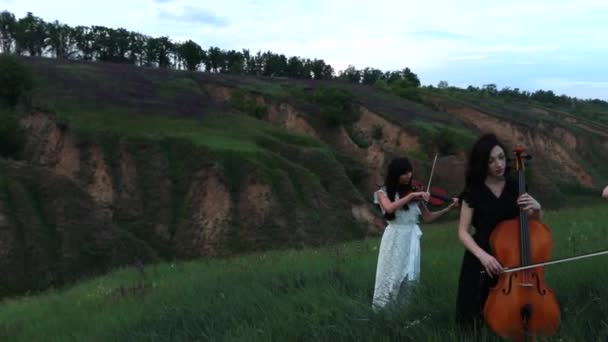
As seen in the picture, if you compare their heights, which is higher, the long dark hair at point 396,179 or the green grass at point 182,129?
the long dark hair at point 396,179

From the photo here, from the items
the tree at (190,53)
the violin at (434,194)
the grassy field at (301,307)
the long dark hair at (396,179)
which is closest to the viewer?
the grassy field at (301,307)

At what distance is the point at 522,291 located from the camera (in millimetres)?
4535

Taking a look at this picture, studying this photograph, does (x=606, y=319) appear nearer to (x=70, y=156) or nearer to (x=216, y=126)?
(x=70, y=156)

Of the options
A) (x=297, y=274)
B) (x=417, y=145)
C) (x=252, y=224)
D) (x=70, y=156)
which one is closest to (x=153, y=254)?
(x=252, y=224)

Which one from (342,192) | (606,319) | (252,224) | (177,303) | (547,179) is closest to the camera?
(606,319)

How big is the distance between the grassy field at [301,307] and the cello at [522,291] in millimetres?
130

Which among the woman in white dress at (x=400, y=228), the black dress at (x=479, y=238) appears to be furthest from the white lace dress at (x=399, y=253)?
the black dress at (x=479, y=238)

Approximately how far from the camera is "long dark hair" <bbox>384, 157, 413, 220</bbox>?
7.20 metres

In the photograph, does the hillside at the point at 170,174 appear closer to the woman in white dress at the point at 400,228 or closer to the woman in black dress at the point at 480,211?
the woman in white dress at the point at 400,228

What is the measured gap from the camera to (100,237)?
1234 inches

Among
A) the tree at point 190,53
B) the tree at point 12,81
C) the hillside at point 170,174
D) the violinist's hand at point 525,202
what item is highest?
the tree at point 190,53

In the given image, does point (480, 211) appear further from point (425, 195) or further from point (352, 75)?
point (352, 75)

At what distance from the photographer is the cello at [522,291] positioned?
14.8 feet

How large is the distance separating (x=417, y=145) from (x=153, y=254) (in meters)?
33.2
